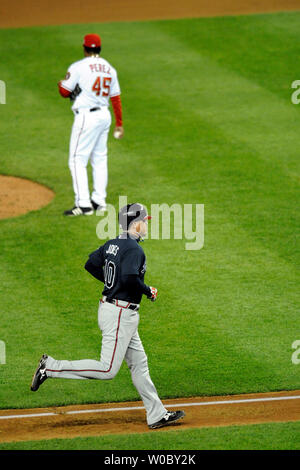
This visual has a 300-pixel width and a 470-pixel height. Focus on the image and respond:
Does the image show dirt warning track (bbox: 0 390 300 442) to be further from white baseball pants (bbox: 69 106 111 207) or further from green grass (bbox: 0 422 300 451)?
white baseball pants (bbox: 69 106 111 207)

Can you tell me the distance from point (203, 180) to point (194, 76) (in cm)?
442

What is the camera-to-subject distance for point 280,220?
37.8 ft

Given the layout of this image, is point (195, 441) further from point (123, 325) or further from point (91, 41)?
point (91, 41)

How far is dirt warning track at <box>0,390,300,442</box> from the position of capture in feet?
22.9

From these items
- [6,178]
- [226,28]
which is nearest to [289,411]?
[6,178]

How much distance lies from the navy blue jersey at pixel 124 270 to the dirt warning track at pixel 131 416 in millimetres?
1027

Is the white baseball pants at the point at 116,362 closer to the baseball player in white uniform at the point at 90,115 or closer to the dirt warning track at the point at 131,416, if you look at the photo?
the dirt warning track at the point at 131,416

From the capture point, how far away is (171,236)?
37.1 feet

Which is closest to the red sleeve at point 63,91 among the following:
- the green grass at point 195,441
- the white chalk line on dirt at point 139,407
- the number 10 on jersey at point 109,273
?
the number 10 on jersey at point 109,273

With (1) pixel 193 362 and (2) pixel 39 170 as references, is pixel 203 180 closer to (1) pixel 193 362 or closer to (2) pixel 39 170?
(2) pixel 39 170

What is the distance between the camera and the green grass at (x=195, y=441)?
6.52 metres

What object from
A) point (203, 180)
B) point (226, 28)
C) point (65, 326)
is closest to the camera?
point (65, 326)

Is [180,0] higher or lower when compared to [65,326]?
higher

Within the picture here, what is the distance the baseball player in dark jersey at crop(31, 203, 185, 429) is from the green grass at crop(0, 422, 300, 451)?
0.33 meters
